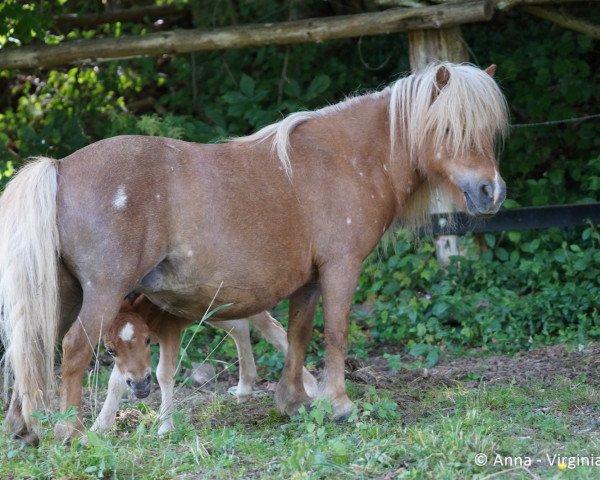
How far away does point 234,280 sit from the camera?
5.20 metres

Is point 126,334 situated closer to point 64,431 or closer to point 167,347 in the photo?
point 167,347

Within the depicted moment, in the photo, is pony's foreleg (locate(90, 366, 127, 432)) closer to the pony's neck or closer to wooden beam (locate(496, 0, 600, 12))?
the pony's neck

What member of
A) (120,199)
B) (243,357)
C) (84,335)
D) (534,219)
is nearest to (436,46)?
(534,219)

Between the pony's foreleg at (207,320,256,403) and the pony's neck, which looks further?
the pony's foreleg at (207,320,256,403)

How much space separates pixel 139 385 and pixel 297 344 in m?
1.15

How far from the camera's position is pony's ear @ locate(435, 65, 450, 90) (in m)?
5.63

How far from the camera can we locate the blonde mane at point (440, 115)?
546 centimetres

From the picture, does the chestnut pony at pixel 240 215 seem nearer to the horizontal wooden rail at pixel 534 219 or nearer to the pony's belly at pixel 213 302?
the pony's belly at pixel 213 302

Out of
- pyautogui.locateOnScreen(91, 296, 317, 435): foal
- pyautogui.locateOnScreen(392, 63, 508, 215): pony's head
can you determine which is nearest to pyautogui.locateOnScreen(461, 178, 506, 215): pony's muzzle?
pyautogui.locateOnScreen(392, 63, 508, 215): pony's head

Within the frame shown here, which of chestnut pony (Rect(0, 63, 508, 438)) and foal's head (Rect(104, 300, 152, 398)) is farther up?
chestnut pony (Rect(0, 63, 508, 438))

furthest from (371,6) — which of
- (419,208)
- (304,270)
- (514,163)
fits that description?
(304,270)

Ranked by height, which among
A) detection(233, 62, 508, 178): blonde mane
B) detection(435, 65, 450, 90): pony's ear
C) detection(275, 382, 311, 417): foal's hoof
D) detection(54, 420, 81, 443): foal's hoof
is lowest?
detection(275, 382, 311, 417): foal's hoof

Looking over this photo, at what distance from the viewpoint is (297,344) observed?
595cm

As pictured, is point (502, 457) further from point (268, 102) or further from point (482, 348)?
point (268, 102)
